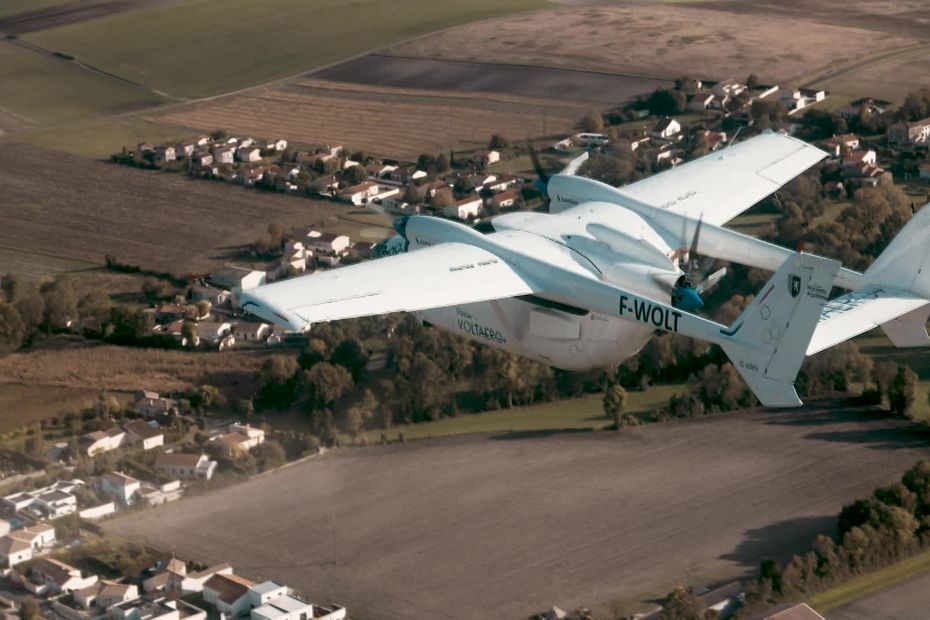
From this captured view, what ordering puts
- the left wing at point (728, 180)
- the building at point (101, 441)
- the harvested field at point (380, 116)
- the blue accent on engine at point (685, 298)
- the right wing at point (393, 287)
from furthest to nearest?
the harvested field at point (380, 116)
the building at point (101, 441)
the left wing at point (728, 180)
the blue accent on engine at point (685, 298)
the right wing at point (393, 287)

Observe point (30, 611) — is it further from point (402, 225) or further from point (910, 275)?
point (910, 275)

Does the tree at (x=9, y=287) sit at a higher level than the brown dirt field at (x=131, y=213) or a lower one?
lower

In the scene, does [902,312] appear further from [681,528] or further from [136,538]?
[136,538]

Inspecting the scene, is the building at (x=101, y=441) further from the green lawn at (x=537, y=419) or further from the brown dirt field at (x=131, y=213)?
the brown dirt field at (x=131, y=213)

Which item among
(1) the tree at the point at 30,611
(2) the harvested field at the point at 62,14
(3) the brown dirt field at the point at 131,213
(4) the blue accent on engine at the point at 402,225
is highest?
(2) the harvested field at the point at 62,14

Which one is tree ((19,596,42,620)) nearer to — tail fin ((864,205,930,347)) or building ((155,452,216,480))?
building ((155,452,216,480))

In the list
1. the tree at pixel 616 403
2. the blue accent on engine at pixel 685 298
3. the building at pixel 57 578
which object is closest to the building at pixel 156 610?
the building at pixel 57 578

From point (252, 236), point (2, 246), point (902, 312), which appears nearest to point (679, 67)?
point (252, 236)

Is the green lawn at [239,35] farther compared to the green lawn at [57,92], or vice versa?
the green lawn at [239,35]

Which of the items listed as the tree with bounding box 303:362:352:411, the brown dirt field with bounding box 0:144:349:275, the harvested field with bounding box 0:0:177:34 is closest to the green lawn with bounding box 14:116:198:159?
the brown dirt field with bounding box 0:144:349:275
